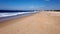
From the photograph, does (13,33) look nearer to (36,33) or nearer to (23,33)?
(23,33)

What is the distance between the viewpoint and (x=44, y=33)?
2.80 m

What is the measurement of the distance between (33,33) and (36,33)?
90 millimetres

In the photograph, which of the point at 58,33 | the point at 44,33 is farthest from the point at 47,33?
the point at 58,33

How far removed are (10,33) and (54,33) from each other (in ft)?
4.29

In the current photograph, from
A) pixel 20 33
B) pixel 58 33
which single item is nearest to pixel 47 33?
pixel 58 33

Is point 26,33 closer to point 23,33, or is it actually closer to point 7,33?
point 23,33

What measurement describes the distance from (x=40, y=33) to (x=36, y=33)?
123 millimetres

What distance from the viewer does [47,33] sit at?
2803mm

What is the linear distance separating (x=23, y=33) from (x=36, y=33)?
1.27ft

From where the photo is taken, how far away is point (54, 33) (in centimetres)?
281

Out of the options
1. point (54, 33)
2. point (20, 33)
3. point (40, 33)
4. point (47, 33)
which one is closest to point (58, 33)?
point (54, 33)

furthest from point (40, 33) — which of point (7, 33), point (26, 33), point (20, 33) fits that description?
point (7, 33)

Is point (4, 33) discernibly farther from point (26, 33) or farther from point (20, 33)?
point (26, 33)

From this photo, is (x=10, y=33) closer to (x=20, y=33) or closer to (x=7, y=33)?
(x=7, y=33)
